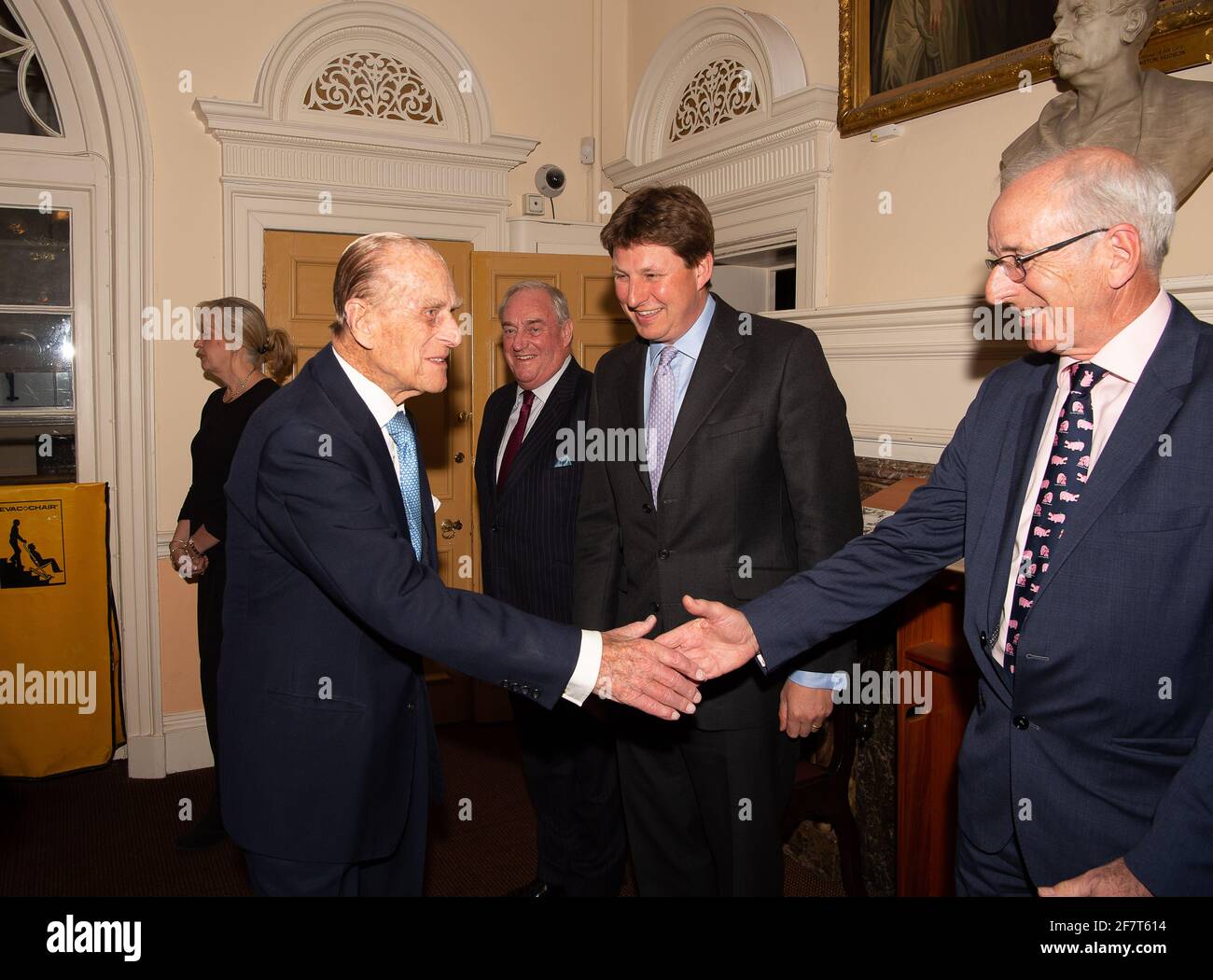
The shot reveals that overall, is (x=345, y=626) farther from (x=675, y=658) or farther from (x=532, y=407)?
(x=532, y=407)

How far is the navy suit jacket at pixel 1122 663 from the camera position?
4.42 ft

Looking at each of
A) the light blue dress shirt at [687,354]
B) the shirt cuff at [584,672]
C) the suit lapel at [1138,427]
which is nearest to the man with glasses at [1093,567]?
the suit lapel at [1138,427]

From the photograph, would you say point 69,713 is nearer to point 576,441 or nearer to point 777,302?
point 576,441

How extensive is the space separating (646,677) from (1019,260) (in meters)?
1.08

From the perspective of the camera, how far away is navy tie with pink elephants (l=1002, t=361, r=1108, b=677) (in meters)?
1.51

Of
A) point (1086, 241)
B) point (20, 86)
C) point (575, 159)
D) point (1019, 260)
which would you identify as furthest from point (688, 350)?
point (20, 86)

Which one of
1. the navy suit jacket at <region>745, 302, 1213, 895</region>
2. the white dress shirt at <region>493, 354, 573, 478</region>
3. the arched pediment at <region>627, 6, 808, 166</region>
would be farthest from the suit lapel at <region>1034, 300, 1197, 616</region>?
the arched pediment at <region>627, 6, 808, 166</region>

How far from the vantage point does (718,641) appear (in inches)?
82.0

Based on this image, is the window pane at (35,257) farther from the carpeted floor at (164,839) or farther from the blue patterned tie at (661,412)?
the blue patterned tie at (661,412)

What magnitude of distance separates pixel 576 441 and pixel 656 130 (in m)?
2.47

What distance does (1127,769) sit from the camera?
4.65 ft

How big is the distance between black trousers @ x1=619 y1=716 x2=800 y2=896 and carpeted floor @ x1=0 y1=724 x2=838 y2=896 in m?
0.96

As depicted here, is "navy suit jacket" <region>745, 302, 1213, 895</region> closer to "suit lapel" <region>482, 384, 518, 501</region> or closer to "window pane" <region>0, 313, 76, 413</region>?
"suit lapel" <region>482, 384, 518, 501</region>

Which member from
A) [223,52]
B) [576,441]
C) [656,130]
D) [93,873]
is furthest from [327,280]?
[93,873]
